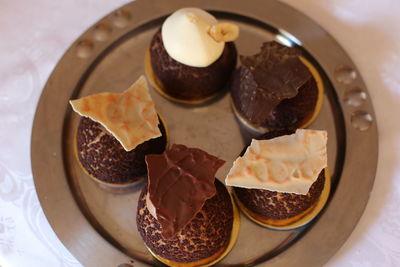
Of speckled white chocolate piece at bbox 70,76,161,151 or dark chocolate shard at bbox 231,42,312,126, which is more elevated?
dark chocolate shard at bbox 231,42,312,126

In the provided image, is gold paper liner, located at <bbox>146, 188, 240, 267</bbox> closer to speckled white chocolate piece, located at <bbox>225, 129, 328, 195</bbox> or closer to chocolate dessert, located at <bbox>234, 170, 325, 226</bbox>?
chocolate dessert, located at <bbox>234, 170, 325, 226</bbox>

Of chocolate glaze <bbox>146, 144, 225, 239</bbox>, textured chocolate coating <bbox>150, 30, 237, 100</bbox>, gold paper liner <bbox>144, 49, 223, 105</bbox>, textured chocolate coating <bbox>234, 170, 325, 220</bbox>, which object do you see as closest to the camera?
chocolate glaze <bbox>146, 144, 225, 239</bbox>

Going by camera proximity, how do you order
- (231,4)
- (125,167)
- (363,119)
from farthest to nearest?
(231,4)
(363,119)
(125,167)

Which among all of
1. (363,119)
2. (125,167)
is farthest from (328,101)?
(125,167)

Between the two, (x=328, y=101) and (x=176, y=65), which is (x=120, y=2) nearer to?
(x=176, y=65)

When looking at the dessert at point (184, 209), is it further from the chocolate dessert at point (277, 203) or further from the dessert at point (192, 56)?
the dessert at point (192, 56)

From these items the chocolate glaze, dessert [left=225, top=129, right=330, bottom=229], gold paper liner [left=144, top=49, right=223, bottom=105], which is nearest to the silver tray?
gold paper liner [left=144, top=49, right=223, bottom=105]
